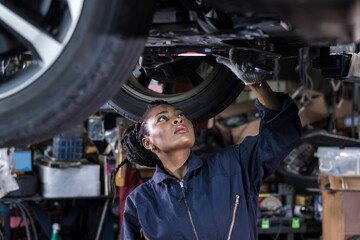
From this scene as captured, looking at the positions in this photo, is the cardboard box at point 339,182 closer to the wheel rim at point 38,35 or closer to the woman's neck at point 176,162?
the woman's neck at point 176,162

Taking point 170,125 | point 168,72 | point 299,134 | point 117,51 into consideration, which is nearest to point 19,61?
point 117,51

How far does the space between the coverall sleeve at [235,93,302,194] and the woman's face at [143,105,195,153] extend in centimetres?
26

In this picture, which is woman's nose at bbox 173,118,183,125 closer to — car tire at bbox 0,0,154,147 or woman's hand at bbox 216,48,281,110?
woman's hand at bbox 216,48,281,110

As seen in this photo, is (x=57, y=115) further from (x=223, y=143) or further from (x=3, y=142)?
(x=223, y=143)

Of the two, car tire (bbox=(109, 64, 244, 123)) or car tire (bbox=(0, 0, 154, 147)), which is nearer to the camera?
car tire (bbox=(0, 0, 154, 147))

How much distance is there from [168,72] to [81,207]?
309 cm

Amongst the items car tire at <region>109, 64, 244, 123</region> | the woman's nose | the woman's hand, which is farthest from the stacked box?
the woman's hand

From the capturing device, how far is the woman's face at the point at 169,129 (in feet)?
6.73

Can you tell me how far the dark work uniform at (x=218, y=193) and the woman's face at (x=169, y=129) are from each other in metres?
0.12

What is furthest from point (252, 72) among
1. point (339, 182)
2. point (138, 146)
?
point (339, 182)

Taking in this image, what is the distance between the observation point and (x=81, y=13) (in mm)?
1137

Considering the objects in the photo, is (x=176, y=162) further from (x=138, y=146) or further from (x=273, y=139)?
(x=273, y=139)

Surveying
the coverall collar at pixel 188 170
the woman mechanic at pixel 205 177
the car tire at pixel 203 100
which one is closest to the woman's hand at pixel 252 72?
the woman mechanic at pixel 205 177

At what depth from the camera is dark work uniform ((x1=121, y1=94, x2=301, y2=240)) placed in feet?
6.56
